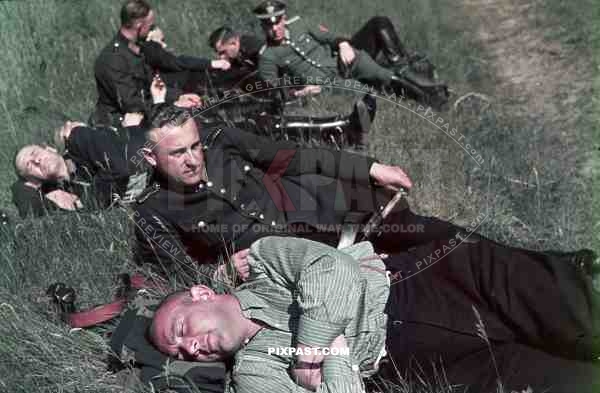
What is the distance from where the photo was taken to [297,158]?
11.9 ft

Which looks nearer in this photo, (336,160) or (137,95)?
(336,160)

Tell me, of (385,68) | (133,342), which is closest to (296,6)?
(385,68)

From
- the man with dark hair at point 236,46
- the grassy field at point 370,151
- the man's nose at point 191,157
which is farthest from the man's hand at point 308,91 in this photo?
the man's nose at point 191,157

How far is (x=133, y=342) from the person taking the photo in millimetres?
2797

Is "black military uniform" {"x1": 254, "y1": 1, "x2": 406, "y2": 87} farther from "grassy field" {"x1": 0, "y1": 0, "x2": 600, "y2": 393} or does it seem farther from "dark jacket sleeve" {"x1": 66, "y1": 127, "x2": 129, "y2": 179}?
"dark jacket sleeve" {"x1": 66, "y1": 127, "x2": 129, "y2": 179}

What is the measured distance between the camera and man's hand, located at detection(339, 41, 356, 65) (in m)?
5.75

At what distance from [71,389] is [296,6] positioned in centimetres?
573

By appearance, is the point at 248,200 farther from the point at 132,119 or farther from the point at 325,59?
the point at 325,59

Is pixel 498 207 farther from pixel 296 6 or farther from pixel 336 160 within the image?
pixel 296 6

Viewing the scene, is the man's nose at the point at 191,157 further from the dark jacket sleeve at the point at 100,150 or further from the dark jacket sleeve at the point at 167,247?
the dark jacket sleeve at the point at 100,150

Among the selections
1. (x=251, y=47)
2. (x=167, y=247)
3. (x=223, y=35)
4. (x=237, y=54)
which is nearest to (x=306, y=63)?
(x=251, y=47)

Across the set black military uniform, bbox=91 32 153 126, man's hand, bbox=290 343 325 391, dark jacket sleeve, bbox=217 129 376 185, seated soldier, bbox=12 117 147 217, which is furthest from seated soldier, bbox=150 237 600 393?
black military uniform, bbox=91 32 153 126

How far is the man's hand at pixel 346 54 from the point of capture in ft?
18.9

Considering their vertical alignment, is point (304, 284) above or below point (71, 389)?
above
